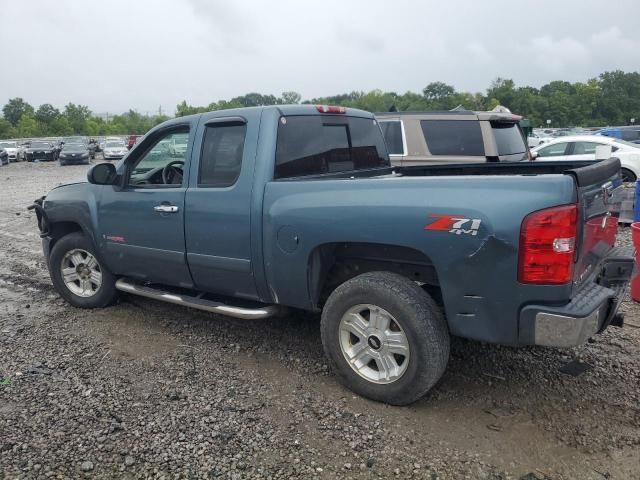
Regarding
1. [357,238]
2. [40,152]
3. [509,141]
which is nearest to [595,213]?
[357,238]

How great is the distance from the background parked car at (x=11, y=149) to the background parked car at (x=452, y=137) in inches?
1345

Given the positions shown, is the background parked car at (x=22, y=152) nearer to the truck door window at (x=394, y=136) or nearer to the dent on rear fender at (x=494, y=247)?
the truck door window at (x=394, y=136)

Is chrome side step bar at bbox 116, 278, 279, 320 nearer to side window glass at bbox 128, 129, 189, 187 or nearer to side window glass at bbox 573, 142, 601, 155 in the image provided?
side window glass at bbox 128, 129, 189, 187

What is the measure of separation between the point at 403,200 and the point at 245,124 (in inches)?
58.8

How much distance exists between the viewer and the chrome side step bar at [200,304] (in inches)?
156

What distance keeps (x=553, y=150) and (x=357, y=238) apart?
11.8 meters

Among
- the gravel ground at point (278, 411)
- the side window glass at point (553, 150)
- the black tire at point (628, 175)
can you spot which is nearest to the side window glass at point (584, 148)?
the side window glass at point (553, 150)

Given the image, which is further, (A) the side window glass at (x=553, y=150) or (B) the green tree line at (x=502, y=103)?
(B) the green tree line at (x=502, y=103)

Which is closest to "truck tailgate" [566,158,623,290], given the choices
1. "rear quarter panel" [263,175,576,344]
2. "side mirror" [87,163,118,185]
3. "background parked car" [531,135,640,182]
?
"rear quarter panel" [263,175,576,344]

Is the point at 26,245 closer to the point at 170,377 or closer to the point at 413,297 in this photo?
the point at 170,377

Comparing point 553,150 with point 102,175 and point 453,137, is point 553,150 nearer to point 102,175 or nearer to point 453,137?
point 453,137

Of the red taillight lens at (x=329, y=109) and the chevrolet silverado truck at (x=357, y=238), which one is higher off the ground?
the red taillight lens at (x=329, y=109)

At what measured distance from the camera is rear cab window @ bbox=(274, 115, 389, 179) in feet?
12.9

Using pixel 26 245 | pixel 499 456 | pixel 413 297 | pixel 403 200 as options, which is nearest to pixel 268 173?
pixel 403 200
